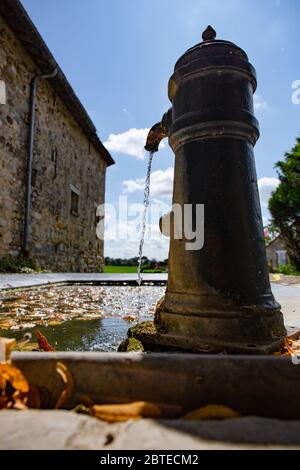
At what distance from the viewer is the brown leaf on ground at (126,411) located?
0.71m

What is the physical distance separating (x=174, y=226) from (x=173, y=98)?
67 centimetres

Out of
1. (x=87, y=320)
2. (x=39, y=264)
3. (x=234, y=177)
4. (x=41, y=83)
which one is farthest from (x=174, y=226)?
(x=41, y=83)

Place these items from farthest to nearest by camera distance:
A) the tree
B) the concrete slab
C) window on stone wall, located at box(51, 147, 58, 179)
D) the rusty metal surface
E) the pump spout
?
the tree < window on stone wall, located at box(51, 147, 58, 179) < the pump spout < the rusty metal surface < the concrete slab

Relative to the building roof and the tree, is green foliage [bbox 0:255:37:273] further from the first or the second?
the tree

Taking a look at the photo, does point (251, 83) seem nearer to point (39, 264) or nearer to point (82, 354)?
point (82, 354)

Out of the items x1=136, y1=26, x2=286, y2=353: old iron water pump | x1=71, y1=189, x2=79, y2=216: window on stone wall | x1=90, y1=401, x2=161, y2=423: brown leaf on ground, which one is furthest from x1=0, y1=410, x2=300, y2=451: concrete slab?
x1=71, y1=189, x2=79, y2=216: window on stone wall

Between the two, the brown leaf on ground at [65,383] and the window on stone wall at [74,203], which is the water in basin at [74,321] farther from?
the window on stone wall at [74,203]

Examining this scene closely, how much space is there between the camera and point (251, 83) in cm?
149

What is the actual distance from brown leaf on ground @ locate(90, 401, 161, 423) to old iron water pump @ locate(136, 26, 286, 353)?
0.47 metres

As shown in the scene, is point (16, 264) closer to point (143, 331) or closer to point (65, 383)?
point (143, 331)

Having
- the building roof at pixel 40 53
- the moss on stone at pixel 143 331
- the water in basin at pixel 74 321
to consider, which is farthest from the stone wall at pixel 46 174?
the moss on stone at pixel 143 331

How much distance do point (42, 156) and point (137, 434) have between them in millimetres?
8113

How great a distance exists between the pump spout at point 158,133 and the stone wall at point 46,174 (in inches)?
198

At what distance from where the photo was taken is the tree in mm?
15016
